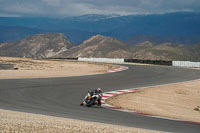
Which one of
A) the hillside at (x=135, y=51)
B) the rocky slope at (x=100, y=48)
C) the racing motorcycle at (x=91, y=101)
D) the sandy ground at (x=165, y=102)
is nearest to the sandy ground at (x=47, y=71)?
the sandy ground at (x=165, y=102)

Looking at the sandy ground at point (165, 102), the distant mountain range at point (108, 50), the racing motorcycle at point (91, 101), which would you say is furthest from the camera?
the distant mountain range at point (108, 50)

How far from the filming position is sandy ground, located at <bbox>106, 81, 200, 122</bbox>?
51.5 ft

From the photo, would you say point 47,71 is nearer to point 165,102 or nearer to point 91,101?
point 165,102

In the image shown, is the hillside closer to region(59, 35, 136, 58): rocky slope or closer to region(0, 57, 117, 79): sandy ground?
region(59, 35, 136, 58): rocky slope

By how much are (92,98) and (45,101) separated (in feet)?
7.01

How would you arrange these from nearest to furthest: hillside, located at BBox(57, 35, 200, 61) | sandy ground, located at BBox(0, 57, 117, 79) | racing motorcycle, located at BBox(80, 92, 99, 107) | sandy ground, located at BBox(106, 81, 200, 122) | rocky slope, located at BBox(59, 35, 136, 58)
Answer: racing motorcycle, located at BBox(80, 92, 99, 107) → sandy ground, located at BBox(106, 81, 200, 122) → sandy ground, located at BBox(0, 57, 117, 79) → hillside, located at BBox(57, 35, 200, 61) → rocky slope, located at BBox(59, 35, 136, 58)

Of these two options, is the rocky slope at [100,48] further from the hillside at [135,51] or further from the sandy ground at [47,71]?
the sandy ground at [47,71]

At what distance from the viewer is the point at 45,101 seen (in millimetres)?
15859

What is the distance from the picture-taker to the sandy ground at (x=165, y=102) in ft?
51.5

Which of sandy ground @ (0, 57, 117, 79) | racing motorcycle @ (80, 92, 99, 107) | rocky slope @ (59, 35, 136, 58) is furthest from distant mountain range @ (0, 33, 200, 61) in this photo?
racing motorcycle @ (80, 92, 99, 107)

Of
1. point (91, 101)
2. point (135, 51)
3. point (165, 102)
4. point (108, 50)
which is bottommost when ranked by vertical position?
point (165, 102)

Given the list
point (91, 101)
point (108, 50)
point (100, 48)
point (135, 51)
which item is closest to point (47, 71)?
point (91, 101)

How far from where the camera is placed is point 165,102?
19.1 m

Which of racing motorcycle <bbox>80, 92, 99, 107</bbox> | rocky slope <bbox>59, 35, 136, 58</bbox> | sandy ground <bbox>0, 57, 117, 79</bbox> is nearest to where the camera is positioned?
racing motorcycle <bbox>80, 92, 99, 107</bbox>
